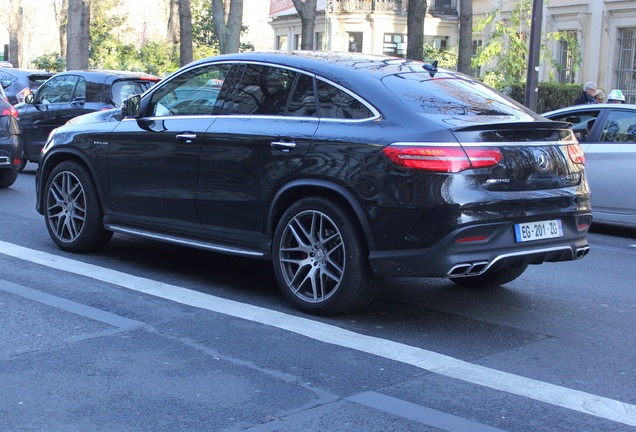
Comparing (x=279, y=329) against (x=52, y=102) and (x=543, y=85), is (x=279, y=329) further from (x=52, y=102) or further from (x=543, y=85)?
(x=543, y=85)

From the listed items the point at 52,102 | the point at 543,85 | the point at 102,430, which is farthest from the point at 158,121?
the point at 543,85

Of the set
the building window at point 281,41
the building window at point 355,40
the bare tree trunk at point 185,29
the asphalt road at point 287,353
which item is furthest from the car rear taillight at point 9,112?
the building window at point 281,41

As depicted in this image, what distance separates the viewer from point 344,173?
6172 millimetres

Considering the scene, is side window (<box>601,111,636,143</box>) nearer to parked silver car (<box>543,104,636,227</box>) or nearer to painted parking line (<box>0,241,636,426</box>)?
parked silver car (<box>543,104,636,227</box>)

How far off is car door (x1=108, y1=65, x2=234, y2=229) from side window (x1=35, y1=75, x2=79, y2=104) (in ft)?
27.8

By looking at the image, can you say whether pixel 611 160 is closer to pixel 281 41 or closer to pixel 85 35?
pixel 85 35

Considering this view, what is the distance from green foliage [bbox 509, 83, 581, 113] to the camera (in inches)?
1014

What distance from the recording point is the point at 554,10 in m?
30.5

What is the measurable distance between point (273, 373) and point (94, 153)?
11.4 feet

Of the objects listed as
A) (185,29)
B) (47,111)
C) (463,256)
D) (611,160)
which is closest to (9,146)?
(47,111)

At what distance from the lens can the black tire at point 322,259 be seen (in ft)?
20.4

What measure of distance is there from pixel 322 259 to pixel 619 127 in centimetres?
619

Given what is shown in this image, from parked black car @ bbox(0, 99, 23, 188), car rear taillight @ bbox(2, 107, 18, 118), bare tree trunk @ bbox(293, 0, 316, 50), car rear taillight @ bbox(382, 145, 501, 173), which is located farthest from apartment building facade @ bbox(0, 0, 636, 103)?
car rear taillight @ bbox(382, 145, 501, 173)

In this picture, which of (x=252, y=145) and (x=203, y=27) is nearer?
(x=252, y=145)
